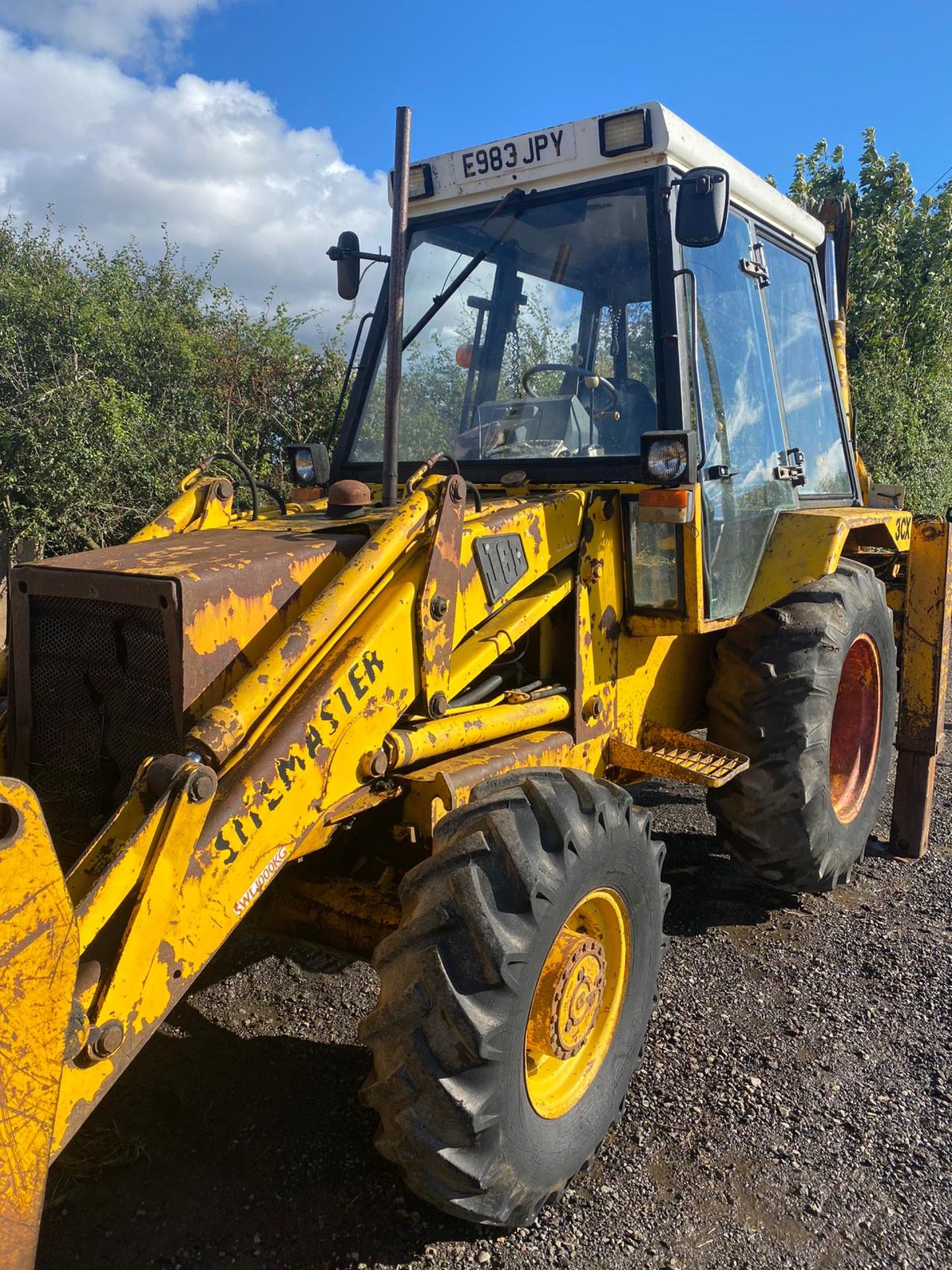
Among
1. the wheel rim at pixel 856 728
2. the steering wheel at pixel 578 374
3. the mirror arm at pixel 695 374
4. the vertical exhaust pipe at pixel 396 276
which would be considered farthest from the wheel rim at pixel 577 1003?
the wheel rim at pixel 856 728

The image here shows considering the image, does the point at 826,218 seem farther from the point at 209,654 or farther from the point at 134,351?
the point at 134,351

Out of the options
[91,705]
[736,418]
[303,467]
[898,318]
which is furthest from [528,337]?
[898,318]

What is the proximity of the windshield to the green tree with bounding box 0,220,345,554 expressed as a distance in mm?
4221

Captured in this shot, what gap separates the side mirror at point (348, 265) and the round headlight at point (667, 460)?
1.63 meters

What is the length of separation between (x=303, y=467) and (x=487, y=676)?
1584mm

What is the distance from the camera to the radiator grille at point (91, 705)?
2443 millimetres

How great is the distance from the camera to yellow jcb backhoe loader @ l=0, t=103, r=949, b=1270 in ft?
6.80

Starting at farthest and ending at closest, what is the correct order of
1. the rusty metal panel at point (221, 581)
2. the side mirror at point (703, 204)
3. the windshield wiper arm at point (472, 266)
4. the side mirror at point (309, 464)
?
1. the side mirror at point (309, 464)
2. the windshield wiper arm at point (472, 266)
3. the side mirror at point (703, 204)
4. the rusty metal panel at point (221, 581)

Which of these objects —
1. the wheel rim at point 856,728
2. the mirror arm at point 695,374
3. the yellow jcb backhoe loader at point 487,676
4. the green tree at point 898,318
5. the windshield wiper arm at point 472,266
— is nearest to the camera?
the yellow jcb backhoe loader at point 487,676

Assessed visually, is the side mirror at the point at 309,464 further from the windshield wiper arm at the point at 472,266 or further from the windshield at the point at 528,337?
the windshield wiper arm at the point at 472,266

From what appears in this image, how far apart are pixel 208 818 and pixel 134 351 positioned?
1083 cm

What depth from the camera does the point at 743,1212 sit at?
253cm

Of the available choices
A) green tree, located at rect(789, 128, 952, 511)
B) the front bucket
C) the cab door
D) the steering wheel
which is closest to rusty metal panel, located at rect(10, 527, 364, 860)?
the front bucket

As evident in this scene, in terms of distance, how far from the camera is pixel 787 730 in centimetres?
371
